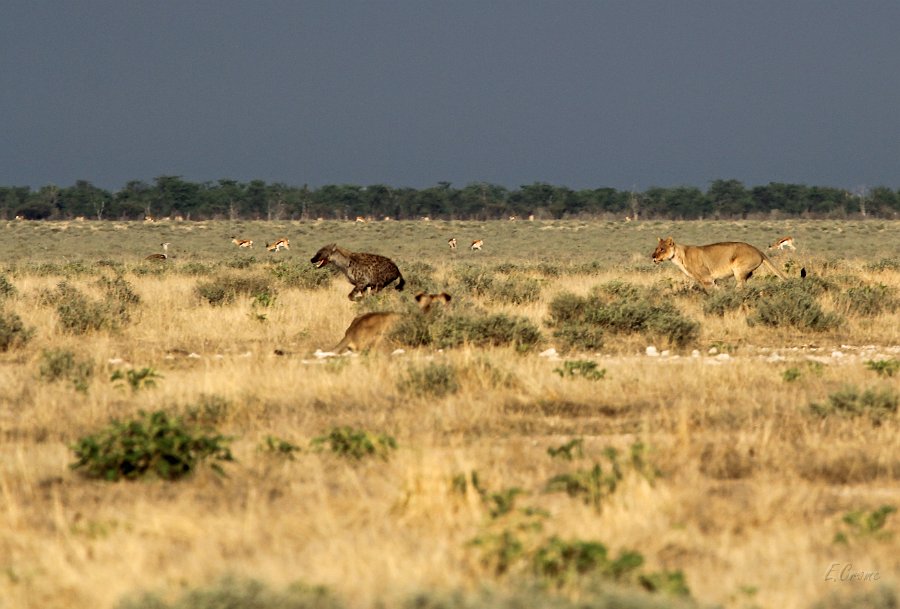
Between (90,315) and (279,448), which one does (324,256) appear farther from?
(279,448)

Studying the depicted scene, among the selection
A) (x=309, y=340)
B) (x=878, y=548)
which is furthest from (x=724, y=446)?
(x=309, y=340)

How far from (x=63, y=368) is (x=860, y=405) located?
6.48 meters

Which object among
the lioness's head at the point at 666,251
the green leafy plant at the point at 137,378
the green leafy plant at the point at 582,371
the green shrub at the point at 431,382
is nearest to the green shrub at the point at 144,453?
the green leafy plant at the point at 137,378

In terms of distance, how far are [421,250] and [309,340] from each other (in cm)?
3877

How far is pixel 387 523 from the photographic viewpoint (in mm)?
5785

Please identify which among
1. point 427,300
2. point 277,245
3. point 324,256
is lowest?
point 277,245

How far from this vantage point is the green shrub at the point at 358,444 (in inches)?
283

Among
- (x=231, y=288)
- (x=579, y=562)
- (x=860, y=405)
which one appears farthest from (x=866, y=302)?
(x=579, y=562)

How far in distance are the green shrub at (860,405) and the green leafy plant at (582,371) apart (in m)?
2.04

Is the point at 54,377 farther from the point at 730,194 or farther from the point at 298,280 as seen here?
the point at 730,194

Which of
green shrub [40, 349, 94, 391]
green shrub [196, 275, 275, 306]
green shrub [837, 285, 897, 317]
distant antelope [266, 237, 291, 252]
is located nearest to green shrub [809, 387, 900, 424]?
green shrub [40, 349, 94, 391]

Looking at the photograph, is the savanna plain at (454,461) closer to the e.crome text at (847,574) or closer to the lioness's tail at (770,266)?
the e.crome text at (847,574)

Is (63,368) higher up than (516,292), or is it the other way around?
(516,292)

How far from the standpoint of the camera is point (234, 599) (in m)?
4.30
